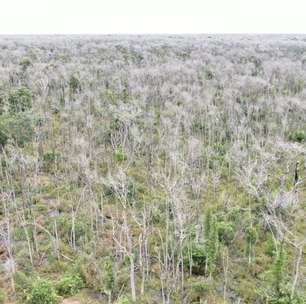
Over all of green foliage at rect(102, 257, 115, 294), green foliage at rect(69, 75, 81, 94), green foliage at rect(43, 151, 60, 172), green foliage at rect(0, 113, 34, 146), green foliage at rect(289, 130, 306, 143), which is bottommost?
green foliage at rect(102, 257, 115, 294)

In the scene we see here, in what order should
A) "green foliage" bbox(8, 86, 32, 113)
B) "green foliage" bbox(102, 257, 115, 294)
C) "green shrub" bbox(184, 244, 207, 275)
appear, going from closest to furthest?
"green foliage" bbox(102, 257, 115, 294) < "green shrub" bbox(184, 244, 207, 275) < "green foliage" bbox(8, 86, 32, 113)

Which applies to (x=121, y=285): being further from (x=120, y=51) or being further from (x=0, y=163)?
(x=120, y=51)

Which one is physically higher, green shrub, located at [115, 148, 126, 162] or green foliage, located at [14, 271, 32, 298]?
green shrub, located at [115, 148, 126, 162]

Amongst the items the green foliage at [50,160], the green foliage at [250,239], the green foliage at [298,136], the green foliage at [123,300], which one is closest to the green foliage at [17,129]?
the green foliage at [50,160]

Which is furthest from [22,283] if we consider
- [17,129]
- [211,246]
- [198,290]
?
[17,129]

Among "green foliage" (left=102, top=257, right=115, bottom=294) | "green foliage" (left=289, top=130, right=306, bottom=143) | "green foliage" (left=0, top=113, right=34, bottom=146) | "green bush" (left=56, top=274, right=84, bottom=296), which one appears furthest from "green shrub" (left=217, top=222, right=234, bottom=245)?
"green foliage" (left=0, top=113, right=34, bottom=146)

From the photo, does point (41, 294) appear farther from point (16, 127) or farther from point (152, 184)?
point (16, 127)

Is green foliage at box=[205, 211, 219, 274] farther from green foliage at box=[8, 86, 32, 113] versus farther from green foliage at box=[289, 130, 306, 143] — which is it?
green foliage at box=[8, 86, 32, 113]

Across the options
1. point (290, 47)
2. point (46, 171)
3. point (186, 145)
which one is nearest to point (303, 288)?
point (186, 145)
